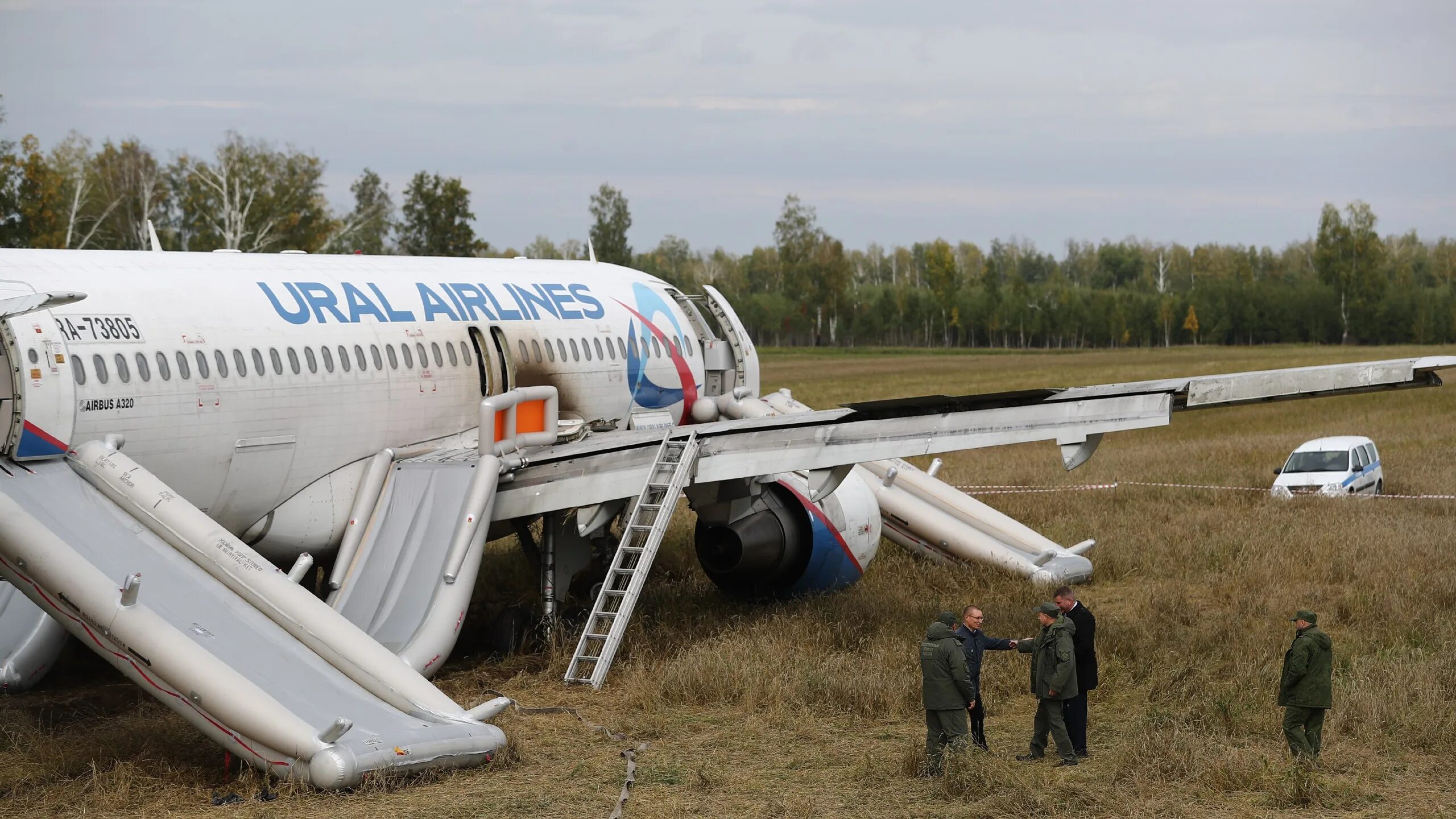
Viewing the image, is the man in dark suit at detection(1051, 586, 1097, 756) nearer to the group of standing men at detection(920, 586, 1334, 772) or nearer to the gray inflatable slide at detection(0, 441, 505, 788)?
the group of standing men at detection(920, 586, 1334, 772)

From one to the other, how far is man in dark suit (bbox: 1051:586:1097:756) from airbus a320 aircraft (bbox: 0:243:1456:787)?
436cm

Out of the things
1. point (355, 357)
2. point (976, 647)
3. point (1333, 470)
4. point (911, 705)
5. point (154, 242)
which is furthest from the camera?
point (1333, 470)

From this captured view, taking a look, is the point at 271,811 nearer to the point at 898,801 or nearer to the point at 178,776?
the point at 178,776

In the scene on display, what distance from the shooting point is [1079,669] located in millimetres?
13117

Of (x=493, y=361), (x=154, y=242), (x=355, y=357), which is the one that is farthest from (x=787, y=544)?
(x=154, y=242)

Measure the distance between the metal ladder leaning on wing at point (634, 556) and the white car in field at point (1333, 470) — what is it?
16.7 meters

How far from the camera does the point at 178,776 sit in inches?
493

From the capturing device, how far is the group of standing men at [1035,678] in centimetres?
1234

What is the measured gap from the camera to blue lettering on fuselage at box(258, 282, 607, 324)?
17609mm

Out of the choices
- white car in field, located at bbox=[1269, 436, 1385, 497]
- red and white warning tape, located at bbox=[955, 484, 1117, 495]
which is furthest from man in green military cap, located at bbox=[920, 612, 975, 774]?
red and white warning tape, located at bbox=[955, 484, 1117, 495]

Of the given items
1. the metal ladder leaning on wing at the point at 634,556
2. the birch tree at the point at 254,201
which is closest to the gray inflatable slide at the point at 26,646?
the metal ladder leaning on wing at the point at 634,556

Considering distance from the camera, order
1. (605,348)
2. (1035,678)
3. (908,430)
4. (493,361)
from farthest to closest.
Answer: (605,348), (493,361), (908,430), (1035,678)

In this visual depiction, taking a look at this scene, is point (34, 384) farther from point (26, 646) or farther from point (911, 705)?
point (911, 705)

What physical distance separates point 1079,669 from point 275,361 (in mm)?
9308
